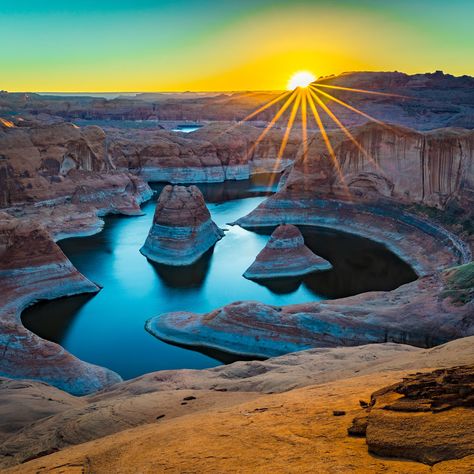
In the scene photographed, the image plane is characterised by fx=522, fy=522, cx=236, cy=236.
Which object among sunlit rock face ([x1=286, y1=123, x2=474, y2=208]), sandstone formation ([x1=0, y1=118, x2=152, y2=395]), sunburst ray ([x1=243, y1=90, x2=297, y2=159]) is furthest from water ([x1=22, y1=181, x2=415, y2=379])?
sunburst ray ([x1=243, y1=90, x2=297, y2=159])

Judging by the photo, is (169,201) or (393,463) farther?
(169,201)

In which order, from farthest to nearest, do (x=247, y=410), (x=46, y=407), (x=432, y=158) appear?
(x=432, y=158) → (x=46, y=407) → (x=247, y=410)

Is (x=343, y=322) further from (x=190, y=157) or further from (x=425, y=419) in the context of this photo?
(x=190, y=157)

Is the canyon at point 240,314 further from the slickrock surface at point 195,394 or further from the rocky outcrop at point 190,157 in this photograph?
the rocky outcrop at point 190,157

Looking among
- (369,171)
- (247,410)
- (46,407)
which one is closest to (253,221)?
(369,171)

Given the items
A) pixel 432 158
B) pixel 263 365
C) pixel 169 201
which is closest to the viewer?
pixel 263 365

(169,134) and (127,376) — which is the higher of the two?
(169,134)

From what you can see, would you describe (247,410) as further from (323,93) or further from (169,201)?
(323,93)

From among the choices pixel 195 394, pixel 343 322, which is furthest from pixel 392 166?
pixel 195 394
